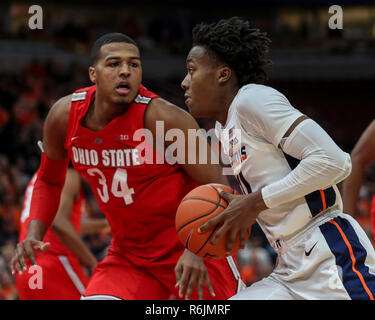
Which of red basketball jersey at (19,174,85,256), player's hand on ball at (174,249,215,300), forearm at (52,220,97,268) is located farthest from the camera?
red basketball jersey at (19,174,85,256)

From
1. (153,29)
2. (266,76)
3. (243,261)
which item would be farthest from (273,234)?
(153,29)

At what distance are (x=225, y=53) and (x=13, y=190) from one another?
23.3 feet

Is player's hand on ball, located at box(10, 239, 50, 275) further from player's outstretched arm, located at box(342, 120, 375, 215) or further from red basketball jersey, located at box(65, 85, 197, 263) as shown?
player's outstretched arm, located at box(342, 120, 375, 215)

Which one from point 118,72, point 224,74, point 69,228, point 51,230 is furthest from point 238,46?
point 51,230

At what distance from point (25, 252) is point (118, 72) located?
115 centimetres

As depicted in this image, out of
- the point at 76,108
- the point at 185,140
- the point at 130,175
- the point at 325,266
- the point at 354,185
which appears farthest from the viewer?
the point at 354,185

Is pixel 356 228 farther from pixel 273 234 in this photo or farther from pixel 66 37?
pixel 66 37

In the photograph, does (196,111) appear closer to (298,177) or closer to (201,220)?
(201,220)

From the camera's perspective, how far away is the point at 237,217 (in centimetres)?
255

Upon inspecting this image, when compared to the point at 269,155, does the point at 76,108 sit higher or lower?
higher

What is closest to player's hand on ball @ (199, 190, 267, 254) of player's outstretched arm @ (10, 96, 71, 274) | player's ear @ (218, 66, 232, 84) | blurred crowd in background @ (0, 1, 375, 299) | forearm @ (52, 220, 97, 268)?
player's ear @ (218, 66, 232, 84)

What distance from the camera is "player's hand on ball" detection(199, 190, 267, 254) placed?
2.54m

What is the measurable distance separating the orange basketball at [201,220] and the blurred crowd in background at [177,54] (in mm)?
8773

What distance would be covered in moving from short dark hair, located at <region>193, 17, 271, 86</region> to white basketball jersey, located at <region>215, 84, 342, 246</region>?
0.71 ft
